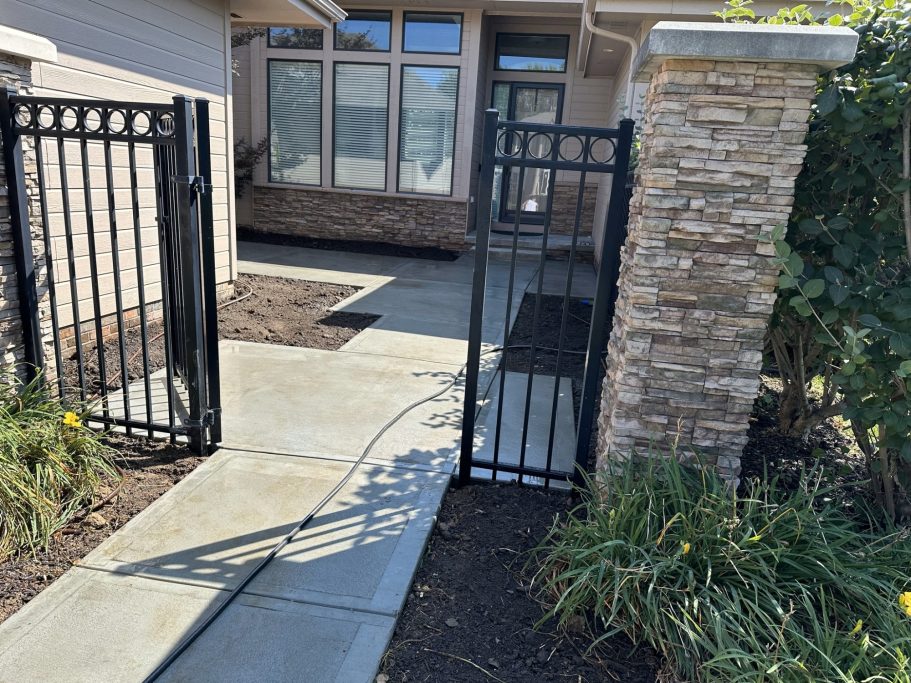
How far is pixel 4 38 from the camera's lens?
9.41 feet

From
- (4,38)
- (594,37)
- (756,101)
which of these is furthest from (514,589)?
(594,37)

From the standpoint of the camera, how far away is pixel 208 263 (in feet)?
10.6

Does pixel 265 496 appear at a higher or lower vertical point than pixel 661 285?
lower

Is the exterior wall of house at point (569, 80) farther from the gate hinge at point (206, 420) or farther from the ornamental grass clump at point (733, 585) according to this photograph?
the ornamental grass clump at point (733, 585)

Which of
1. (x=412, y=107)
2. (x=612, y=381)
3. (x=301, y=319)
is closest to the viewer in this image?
(x=612, y=381)

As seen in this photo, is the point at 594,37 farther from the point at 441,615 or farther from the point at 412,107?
the point at 441,615

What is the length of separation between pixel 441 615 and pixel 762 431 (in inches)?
99.2

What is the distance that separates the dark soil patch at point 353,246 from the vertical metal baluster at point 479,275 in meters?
7.77

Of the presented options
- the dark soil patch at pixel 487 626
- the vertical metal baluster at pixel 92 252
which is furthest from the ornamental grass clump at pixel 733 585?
the vertical metal baluster at pixel 92 252

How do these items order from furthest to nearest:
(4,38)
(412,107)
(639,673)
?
(412,107) < (4,38) < (639,673)

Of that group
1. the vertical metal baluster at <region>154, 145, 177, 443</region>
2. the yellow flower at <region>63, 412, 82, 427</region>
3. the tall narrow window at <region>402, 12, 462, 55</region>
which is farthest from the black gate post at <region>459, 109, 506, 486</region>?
the tall narrow window at <region>402, 12, 462, 55</region>

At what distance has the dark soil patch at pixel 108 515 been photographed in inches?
95.4

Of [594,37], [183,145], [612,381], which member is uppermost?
[594,37]

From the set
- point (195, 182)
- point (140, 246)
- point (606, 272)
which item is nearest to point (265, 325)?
point (140, 246)
